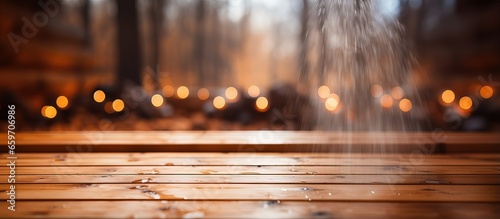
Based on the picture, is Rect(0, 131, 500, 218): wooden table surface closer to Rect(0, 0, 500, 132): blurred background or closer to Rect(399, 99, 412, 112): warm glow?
Rect(0, 0, 500, 132): blurred background

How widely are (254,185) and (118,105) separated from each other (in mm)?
2971

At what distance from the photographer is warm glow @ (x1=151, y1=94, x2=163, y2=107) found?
4.12 metres

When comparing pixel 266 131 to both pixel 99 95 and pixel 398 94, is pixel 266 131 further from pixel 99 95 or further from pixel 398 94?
pixel 398 94

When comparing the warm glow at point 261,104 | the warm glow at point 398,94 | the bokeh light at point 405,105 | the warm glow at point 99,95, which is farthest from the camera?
the warm glow at point 398,94

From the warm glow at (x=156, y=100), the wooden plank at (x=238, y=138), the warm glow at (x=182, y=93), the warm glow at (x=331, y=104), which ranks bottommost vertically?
the wooden plank at (x=238, y=138)

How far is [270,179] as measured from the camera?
1384 mm

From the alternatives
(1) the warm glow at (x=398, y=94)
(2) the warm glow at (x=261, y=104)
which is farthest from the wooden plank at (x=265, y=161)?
(1) the warm glow at (x=398, y=94)

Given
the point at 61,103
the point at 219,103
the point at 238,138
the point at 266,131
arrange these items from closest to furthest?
the point at 238,138
the point at 266,131
the point at 61,103
the point at 219,103

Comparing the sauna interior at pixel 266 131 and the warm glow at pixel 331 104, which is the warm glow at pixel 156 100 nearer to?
the sauna interior at pixel 266 131

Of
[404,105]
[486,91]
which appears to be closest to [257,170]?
[404,105]

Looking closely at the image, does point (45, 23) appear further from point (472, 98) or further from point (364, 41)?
point (472, 98)

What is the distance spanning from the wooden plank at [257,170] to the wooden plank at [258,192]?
0.57 ft

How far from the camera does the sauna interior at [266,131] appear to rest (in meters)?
1.16

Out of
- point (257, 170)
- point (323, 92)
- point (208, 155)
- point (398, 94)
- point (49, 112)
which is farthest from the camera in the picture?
point (323, 92)
